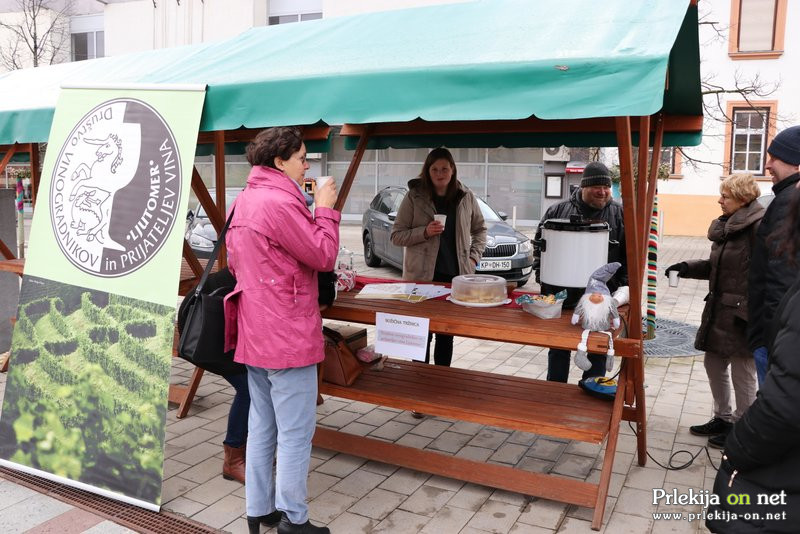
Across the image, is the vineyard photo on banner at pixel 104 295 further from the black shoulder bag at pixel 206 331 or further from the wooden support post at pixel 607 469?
the wooden support post at pixel 607 469

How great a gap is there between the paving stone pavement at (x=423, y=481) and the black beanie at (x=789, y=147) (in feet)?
5.92

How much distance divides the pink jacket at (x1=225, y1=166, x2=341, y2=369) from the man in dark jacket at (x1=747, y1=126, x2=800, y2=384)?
1952 mm

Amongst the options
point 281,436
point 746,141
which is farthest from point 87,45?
point 281,436

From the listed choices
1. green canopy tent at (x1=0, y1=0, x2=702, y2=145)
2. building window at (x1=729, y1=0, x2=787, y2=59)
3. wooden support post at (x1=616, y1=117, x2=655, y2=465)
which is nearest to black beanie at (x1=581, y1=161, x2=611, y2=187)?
green canopy tent at (x1=0, y1=0, x2=702, y2=145)

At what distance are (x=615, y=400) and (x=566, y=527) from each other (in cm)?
67

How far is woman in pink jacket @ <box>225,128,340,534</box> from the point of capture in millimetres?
2805

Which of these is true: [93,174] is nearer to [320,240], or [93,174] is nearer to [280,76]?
[280,76]

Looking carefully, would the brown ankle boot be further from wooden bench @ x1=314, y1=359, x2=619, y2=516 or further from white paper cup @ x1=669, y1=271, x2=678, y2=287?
white paper cup @ x1=669, y1=271, x2=678, y2=287

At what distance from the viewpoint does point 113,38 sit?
86.0ft

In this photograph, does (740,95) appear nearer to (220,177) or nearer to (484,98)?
(220,177)

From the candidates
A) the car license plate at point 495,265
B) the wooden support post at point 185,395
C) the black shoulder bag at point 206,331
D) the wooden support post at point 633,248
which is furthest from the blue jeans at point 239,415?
the car license plate at point 495,265

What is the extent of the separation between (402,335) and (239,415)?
3.28 ft

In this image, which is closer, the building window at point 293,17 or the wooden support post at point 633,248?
the wooden support post at point 633,248

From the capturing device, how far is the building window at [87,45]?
27734 millimetres
